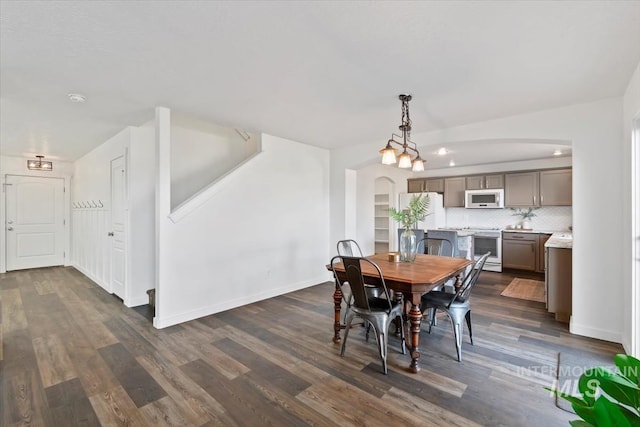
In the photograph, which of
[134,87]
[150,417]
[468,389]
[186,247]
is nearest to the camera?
[150,417]

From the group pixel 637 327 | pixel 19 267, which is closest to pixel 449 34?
pixel 637 327

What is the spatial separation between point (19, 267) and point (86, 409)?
6.38m

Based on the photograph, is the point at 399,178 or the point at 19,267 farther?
the point at 399,178

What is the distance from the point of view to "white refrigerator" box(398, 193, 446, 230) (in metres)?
6.68

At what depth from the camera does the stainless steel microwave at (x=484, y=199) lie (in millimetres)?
6164

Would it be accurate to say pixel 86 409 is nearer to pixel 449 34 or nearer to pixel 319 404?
pixel 319 404

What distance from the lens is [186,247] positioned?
346cm

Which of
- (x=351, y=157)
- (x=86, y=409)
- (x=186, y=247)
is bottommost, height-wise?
(x=86, y=409)

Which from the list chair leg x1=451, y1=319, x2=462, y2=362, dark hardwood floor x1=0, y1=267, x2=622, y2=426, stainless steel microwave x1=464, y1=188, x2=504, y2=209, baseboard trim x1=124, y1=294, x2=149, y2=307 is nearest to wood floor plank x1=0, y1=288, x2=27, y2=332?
dark hardwood floor x1=0, y1=267, x2=622, y2=426

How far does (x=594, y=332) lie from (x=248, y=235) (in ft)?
13.5

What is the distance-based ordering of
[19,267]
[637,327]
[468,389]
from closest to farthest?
[468,389] → [637,327] → [19,267]

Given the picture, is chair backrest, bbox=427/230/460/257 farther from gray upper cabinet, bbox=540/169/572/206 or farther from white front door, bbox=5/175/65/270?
white front door, bbox=5/175/65/270

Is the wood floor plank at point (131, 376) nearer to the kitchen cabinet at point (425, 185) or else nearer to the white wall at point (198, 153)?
the white wall at point (198, 153)

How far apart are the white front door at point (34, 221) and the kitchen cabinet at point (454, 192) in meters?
8.97
